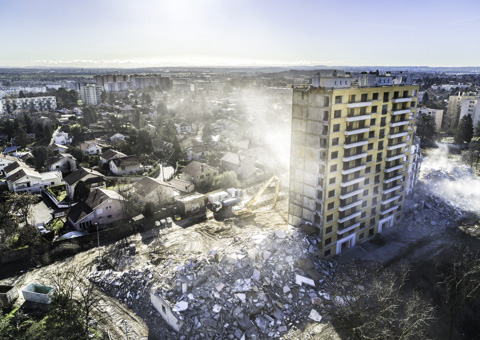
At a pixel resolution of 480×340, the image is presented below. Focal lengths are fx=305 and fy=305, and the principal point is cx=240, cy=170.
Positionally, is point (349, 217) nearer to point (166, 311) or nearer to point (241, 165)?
point (166, 311)

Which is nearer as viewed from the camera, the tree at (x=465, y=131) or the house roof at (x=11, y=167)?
the house roof at (x=11, y=167)

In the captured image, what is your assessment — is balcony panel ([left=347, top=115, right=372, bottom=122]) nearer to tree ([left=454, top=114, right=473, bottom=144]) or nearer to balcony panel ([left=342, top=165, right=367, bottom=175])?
balcony panel ([left=342, top=165, right=367, bottom=175])

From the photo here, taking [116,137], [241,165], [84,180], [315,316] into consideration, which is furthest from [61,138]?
[315,316]

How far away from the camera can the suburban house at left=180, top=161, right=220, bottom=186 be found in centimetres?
3625

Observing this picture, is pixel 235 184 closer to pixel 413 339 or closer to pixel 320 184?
pixel 320 184

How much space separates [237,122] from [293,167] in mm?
50862

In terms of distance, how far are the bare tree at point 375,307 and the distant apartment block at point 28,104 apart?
8851cm

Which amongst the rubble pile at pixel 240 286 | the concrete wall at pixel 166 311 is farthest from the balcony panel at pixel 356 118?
the concrete wall at pixel 166 311

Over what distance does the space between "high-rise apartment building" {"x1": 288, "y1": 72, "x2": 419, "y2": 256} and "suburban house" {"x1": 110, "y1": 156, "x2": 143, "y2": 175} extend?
26090mm

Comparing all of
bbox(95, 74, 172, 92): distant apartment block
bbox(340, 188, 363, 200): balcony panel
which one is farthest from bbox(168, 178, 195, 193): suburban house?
bbox(95, 74, 172, 92): distant apartment block

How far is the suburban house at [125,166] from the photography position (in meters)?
40.6

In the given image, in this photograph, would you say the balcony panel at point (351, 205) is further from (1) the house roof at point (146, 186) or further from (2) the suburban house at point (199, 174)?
(2) the suburban house at point (199, 174)

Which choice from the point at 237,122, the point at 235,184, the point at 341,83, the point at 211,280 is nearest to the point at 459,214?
the point at 341,83

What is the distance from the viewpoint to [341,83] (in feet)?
64.0
